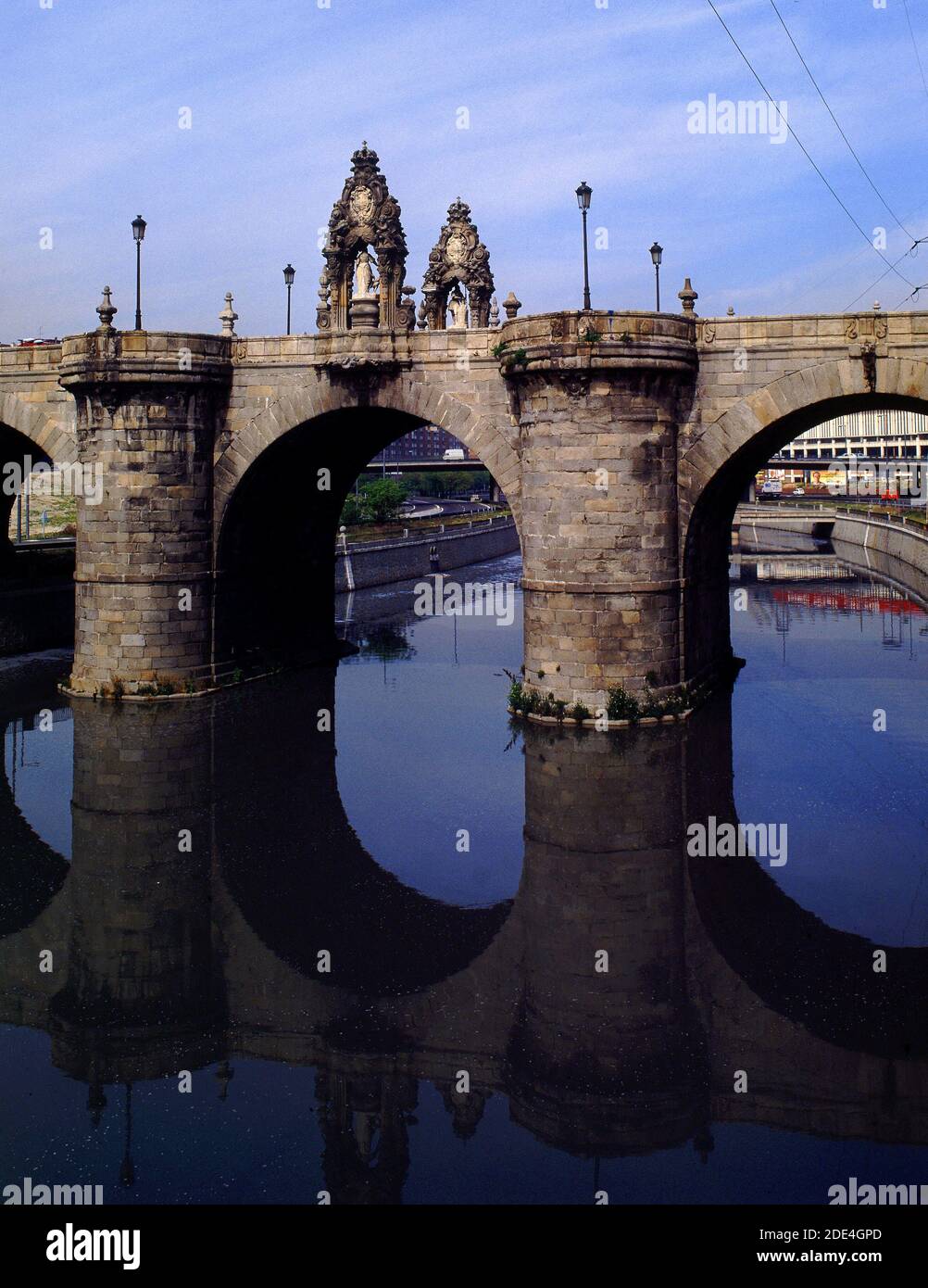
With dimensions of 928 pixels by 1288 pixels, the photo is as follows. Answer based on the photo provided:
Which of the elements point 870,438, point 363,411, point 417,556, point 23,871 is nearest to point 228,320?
point 363,411

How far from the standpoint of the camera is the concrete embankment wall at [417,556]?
58156 millimetres

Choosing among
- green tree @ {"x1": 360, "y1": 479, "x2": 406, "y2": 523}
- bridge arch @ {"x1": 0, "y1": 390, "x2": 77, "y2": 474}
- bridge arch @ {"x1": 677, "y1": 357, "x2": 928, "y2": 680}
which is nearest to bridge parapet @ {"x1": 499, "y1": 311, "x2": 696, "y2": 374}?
bridge arch @ {"x1": 677, "y1": 357, "x2": 928, "y2": 680}

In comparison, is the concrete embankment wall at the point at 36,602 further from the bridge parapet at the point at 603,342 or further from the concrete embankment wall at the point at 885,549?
the concrete embankment wall at the point at 885,549

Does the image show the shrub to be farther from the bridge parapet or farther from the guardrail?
the guardrail

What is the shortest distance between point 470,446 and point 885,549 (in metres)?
45.2

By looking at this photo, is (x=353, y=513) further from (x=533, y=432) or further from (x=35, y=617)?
(x=533, y=432)

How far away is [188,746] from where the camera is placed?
23516mm

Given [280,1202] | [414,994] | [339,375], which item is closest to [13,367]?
[339,375]

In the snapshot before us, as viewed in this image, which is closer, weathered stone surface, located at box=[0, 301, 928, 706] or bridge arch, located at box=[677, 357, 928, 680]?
bridge arch, located at box=[677, 357, 928, 680]

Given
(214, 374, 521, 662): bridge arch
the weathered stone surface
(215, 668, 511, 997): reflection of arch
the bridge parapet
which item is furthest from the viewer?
(214, 374, 521, 662): bridge arch

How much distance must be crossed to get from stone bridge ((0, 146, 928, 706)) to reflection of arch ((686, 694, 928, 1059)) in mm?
9470

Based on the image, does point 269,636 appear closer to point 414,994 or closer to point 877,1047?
point 414,994

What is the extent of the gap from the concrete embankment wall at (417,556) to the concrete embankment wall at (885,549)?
76.5ft

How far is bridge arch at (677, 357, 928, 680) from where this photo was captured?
80.2 ft
